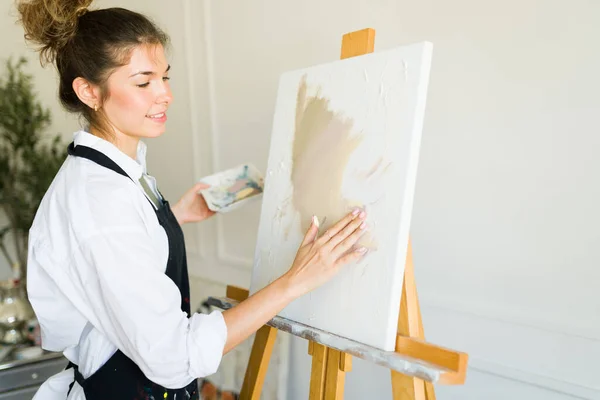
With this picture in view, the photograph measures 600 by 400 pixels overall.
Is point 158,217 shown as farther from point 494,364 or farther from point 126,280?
point 494,364

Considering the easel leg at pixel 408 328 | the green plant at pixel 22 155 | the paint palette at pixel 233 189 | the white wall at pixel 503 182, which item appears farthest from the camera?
the green plant at pixel 22 155

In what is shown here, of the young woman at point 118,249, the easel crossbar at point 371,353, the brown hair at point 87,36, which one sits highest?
the brown hair at point 87,36

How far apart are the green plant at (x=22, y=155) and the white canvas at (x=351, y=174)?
1237 mm

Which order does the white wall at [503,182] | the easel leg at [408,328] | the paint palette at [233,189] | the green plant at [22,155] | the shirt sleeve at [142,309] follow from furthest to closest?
the green plant at [22,155], the paint palette at [233,189], the white wall at [503,182], the easel leg at [408,328], the shirt sleeve at [142,309]

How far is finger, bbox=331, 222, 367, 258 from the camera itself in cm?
113

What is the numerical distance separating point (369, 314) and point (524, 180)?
61 centimetres

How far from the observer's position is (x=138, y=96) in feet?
3.84

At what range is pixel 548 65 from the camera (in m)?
1.34

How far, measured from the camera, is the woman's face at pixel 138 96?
115cm

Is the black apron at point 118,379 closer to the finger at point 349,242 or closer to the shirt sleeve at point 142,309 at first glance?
the shirt sleeve at point 142,309

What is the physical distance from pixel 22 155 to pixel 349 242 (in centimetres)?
163

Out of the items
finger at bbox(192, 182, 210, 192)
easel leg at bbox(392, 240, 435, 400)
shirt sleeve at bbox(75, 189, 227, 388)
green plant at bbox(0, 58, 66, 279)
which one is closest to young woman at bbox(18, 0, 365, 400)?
shirt sleeve at bbox(75, 189, 227, 388)

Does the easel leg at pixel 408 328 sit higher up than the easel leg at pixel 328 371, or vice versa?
the easel leg at pixel 408 328

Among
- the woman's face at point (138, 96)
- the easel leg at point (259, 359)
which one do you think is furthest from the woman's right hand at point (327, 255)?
the woman's face at point (138, 96)
